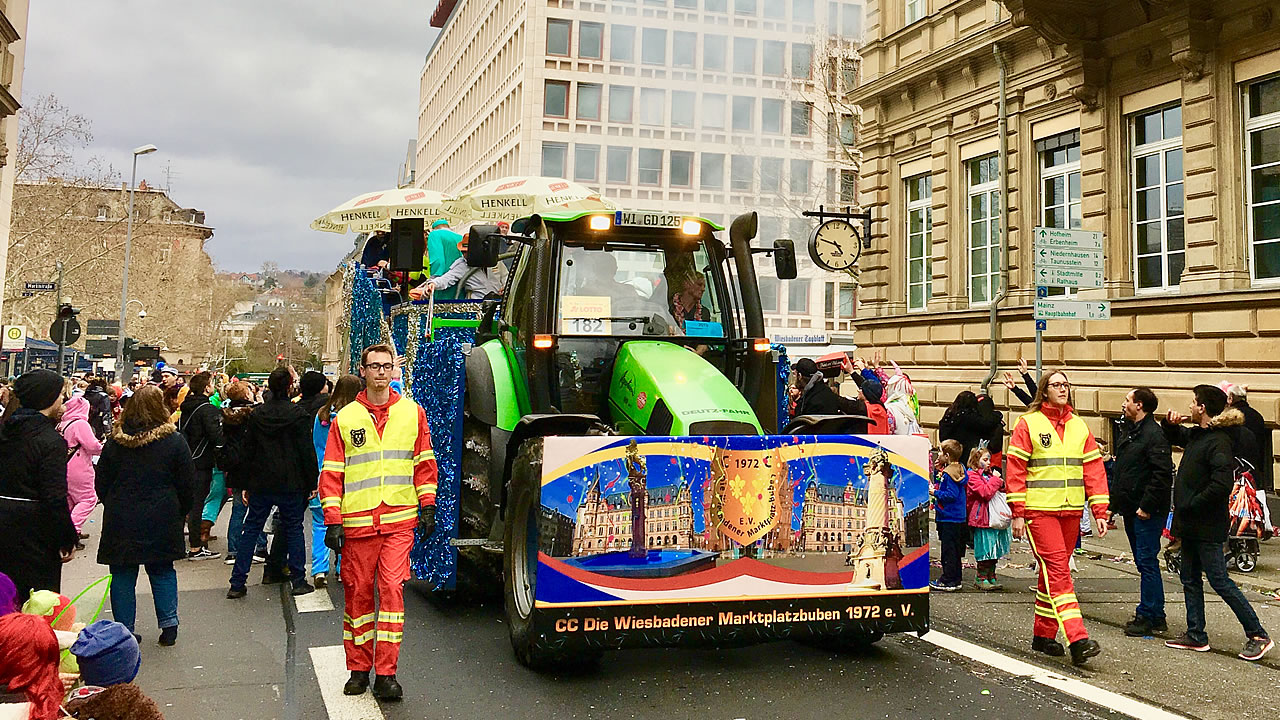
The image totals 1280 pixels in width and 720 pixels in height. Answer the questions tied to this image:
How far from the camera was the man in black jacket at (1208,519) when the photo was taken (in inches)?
246

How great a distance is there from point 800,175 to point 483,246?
35.4 meters

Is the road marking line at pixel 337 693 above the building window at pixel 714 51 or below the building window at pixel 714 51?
below

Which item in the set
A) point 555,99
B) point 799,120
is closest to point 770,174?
point 799,120

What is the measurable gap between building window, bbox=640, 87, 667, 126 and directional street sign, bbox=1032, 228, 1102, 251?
36.6m

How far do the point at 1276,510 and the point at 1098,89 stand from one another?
21.5 feet

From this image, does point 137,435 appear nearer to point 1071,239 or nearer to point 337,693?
point 337,693

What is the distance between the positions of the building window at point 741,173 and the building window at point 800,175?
5.49 feet

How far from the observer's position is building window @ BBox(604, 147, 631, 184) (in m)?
47.4

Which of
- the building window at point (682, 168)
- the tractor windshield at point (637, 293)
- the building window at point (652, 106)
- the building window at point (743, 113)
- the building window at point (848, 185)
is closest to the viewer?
the tractor windshield at point (637, 293)

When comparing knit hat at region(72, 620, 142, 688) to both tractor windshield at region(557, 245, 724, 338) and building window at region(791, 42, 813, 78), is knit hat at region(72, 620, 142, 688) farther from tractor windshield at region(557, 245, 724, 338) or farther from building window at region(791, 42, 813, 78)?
building window at region(791, 42, 813, 78)

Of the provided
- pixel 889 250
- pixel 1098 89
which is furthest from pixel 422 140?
pixel 1098 89

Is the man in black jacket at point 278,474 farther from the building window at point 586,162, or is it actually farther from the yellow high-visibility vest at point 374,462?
the building window at point 586,162

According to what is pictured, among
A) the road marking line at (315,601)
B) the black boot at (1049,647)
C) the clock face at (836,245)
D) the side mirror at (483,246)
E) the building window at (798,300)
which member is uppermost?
the building window at (798,300)

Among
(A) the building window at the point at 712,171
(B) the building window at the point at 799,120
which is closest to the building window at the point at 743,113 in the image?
(A) the building window at the point at 712,171
